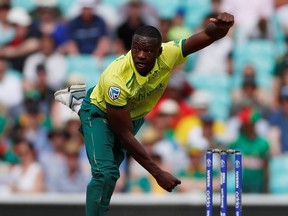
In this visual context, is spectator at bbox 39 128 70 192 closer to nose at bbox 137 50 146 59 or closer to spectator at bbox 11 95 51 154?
spectator at bbox 11 95 51 154

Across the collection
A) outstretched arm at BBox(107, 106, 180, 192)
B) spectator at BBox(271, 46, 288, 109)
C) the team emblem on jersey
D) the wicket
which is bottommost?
the wicket

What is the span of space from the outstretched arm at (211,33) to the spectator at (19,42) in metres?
5.31

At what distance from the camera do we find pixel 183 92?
11836 millimetres

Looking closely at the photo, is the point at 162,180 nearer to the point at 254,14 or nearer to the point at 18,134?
the point at 18,134

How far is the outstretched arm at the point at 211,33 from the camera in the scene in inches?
275

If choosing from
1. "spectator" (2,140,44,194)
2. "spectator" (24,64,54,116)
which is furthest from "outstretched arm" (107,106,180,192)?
"spectator" (24,64,54,116)

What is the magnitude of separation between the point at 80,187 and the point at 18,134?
1.19 m

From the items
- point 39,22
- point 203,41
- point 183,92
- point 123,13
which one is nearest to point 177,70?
point 183,92

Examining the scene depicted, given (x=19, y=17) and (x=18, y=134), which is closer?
(x=18, y=134)

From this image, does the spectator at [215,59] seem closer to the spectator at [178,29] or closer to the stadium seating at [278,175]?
the spectator at [178,29]

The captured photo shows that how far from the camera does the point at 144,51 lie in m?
6.85

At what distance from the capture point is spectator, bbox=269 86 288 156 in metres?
11.1

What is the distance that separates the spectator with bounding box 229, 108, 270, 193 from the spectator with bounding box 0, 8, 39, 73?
302cm

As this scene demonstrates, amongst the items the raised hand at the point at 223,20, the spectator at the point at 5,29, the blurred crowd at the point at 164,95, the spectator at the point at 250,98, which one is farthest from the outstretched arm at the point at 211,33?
the spectator at the point at 5,29
